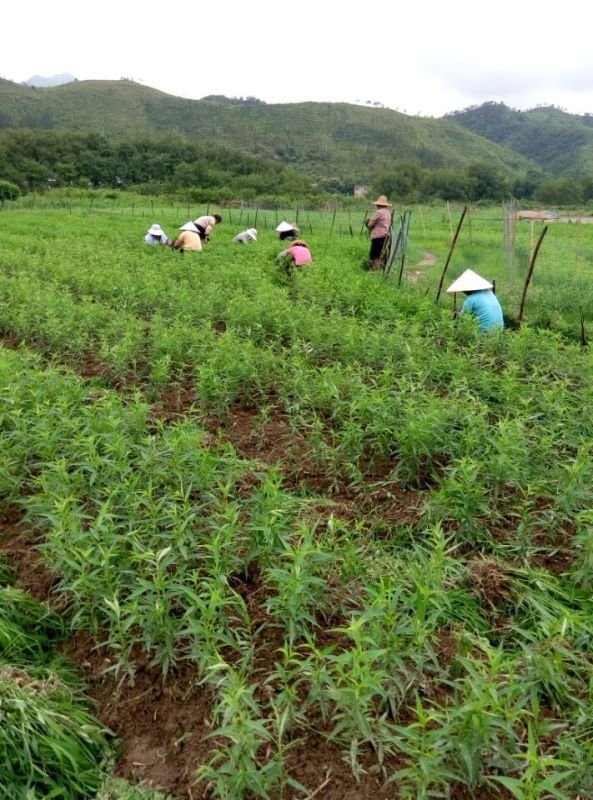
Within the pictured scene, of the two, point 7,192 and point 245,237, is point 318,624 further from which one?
point 7,192

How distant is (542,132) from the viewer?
8981 centimetres

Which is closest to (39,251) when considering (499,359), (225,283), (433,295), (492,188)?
(225,283)

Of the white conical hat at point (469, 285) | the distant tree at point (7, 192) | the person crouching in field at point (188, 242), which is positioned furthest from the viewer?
the distant tree at point (7, 192)

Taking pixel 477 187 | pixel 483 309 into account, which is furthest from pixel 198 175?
pixel 483 309

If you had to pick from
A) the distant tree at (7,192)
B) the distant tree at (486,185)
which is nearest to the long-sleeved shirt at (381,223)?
the distant tree at (7,192)

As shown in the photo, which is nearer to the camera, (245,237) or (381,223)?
(381,223)

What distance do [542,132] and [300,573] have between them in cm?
10631

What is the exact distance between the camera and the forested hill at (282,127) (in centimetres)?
8419

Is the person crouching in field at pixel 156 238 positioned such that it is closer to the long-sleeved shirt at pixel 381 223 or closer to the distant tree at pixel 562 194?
the long-sleeved shirt at pixel 381 223

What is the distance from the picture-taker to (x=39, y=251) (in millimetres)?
12859

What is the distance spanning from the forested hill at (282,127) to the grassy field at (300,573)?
75.6 m

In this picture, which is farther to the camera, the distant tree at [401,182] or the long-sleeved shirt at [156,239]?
the distant tree at [401,182]

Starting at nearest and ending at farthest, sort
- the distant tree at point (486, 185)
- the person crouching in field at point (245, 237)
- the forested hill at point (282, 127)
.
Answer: the person crouching in field at point (245, 237), the distant tree at point (486, 185), the forested hill at point (282, 127)

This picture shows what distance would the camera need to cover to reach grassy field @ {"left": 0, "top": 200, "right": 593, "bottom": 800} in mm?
2096
